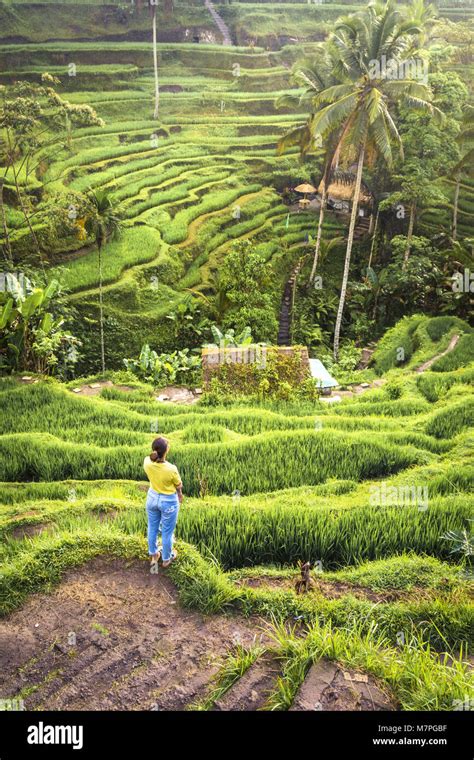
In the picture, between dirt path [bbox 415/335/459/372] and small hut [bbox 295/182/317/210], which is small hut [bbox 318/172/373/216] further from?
dirt path [bbox 415/335/459/372]

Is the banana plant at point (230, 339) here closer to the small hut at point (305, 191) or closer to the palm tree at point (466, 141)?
the palm tree at point (466, 141)

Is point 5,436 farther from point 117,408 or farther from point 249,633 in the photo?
point 249,633

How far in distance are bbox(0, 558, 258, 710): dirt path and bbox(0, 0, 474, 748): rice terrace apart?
0.02 metres

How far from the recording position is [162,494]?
13.4 ft

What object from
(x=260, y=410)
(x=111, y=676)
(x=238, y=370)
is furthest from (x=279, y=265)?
(x=111, y=676)

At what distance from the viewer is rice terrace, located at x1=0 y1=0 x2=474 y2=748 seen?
3803 mm

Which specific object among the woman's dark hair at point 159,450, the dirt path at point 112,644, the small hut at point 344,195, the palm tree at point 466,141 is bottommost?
the dirt path at point 112,644

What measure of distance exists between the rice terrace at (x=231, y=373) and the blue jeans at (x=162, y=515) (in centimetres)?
1

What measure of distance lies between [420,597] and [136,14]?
67.1 feet

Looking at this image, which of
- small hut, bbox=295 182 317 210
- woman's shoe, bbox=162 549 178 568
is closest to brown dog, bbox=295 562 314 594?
woman's shoe, bbox=162 549 178 568

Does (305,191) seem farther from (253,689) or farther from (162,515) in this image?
(253,689)

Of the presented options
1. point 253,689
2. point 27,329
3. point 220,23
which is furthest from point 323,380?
point 220,23

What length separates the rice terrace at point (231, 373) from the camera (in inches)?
150

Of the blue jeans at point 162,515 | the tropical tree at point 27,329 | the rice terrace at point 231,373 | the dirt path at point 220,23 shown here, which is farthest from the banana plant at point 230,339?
the dirt path at point 220,23
